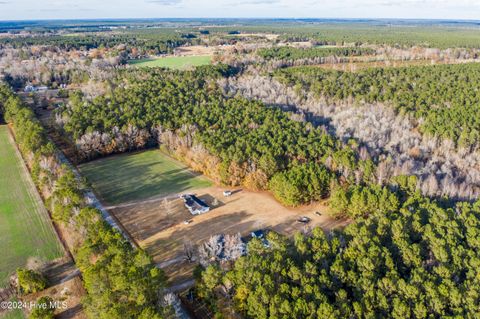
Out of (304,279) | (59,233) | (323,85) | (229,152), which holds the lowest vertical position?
(59,233)

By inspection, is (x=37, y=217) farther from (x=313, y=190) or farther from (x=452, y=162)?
(x=452, y=162)

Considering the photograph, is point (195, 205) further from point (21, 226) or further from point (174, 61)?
point (174, 61)

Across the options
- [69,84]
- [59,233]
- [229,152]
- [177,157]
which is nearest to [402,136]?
[229,152]

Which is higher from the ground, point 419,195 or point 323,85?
point 323,85

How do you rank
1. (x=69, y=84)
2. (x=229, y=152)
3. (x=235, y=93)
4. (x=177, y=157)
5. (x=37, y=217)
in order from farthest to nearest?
1. (x=69, y=84)
2. (x=235, y=93)
3. (x=177, y=157)
4. (x=229, y=152)
5. (x=37, y=217)

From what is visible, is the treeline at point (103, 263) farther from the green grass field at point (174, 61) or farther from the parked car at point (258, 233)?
the green grass field at point (174, 61)

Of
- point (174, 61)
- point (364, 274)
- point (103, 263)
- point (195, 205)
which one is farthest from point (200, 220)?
point (174, 61)

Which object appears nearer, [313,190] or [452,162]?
[313,190]

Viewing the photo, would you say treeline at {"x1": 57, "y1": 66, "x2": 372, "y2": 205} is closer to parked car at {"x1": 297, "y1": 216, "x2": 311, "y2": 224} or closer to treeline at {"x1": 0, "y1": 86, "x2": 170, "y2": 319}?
parked car at {"x1": 297, "y1": 216, "x2": 311, "y2": 224}
